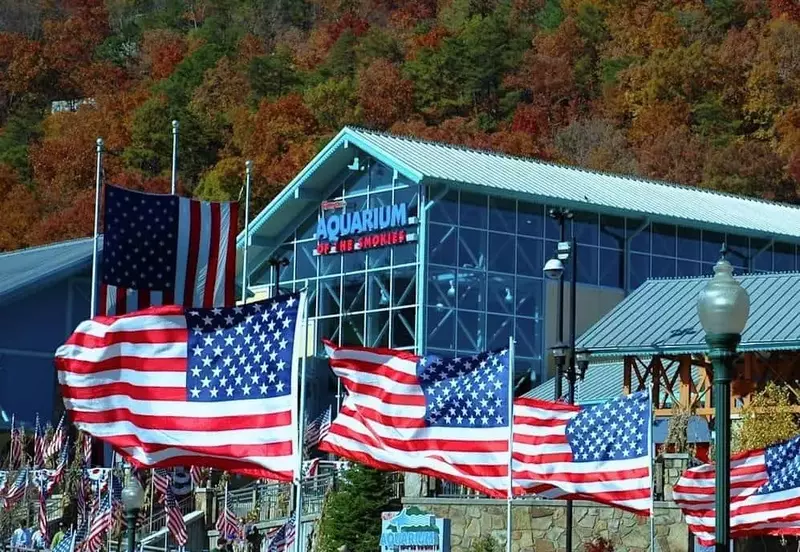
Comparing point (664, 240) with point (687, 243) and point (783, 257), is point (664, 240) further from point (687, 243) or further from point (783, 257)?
point (783, 257)

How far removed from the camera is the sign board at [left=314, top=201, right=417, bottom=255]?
Answer: 53.2 meters

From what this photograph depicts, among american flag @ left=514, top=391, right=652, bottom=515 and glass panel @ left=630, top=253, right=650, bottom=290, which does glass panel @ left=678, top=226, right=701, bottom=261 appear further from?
american flag @ left=514, top=391, right=652, bottom=515

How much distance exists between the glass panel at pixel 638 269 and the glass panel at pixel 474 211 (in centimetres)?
548

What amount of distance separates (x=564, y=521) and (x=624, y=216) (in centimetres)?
2340

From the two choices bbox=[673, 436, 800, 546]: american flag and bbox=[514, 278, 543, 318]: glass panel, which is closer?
bbox=[673, 436, 800, 546]: american flag

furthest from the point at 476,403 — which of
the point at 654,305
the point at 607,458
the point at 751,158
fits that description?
the point at 751,158

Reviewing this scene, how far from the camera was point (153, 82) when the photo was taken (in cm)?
13750

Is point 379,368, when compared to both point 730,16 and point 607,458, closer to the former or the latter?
point 607,458

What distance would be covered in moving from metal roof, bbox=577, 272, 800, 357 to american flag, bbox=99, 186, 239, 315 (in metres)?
15.0

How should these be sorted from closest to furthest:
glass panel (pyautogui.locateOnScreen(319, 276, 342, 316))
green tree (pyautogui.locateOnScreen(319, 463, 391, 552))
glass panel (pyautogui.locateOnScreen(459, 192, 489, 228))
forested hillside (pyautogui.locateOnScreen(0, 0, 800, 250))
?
green tree (pyautogui.locateOnScreen(319, 463, 391, 552)), glass panel (pyautogui.locateOnScreen(459, 192, 489, 228)), glass panel (pyautogui.locateOnScreen(319, 276, 342, 316)), forested hillside (pyautogui.locateOnScreen(0, 0, 800, 250))

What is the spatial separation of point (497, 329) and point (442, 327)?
1750 millimetres

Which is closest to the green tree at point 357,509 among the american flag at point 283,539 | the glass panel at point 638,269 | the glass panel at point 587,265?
the american flag at point 283,539

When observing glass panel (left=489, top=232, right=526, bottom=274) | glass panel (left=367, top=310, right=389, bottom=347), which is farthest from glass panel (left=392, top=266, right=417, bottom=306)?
glass panel (left=489, top=232, right=526, bottom=274)

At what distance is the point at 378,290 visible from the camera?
54094 millimetres
